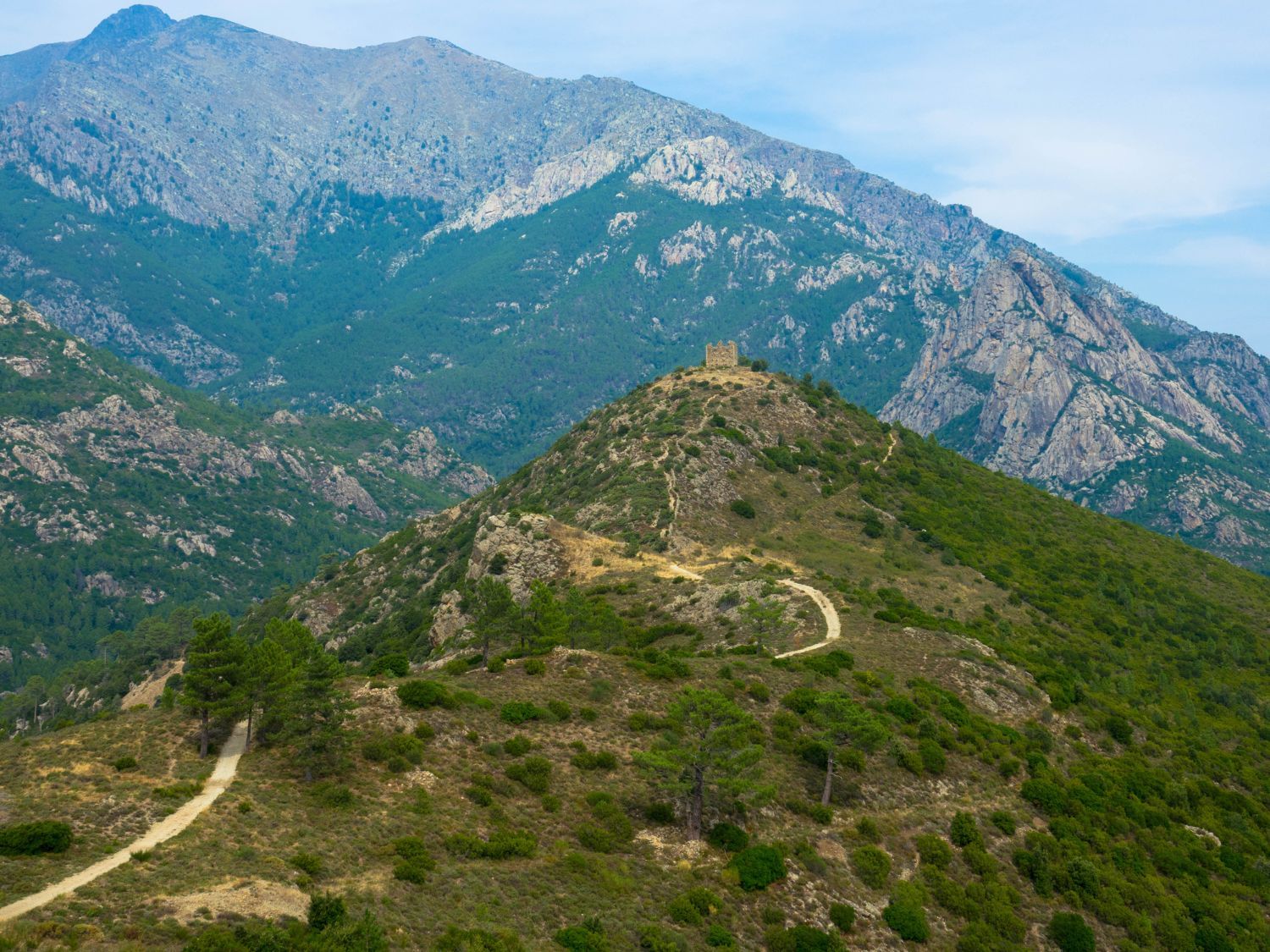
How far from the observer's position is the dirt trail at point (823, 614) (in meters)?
73.0

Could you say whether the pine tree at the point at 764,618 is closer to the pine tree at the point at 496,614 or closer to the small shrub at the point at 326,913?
the pine tree at the point at 496,614

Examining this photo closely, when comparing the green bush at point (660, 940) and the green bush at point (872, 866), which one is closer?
the green bush at point (660, 940)

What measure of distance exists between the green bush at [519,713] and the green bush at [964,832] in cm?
2663

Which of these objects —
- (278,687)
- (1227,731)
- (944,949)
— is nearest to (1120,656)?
(1227,731)

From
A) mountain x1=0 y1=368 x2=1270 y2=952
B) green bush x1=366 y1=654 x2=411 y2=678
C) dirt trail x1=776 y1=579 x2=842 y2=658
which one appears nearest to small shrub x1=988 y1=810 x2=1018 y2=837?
mountain x1=0 y1=368 x2=1270 y2=952

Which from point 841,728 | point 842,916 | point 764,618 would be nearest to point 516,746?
point 842,916

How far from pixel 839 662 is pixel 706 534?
39982 millimetres

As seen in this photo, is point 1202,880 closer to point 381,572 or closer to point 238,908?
point 238,908

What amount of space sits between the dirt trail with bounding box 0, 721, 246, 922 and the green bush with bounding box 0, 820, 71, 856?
1.95m

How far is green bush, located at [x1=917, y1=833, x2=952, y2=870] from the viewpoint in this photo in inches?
1916

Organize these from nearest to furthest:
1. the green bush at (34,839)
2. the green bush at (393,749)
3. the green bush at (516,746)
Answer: the green bush at (34,839) → the green bush at (393,749) → the green bush at (516,746)

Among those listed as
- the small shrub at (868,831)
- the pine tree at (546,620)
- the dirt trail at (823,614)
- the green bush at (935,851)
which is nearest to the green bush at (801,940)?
the small shrub at (868,831)

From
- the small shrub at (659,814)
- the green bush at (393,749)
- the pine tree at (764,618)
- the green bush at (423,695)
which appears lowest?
the small shrub at (659,814)

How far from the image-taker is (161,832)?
112 feet
